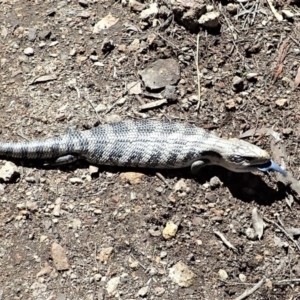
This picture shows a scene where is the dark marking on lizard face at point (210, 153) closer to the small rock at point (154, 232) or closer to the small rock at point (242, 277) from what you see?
the small rock at point (154, 232)

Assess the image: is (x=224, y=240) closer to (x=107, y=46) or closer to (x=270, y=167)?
(x=270, y=167)

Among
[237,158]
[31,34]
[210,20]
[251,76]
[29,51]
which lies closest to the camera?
[237,158]

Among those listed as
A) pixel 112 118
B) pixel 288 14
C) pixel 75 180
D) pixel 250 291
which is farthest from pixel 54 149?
pixel 288 14

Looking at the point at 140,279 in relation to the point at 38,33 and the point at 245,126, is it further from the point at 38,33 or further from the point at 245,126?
the point at 38,33

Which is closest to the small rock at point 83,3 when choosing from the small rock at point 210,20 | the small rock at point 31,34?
the small rock at point 31,34

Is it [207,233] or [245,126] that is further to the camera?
[245,126]

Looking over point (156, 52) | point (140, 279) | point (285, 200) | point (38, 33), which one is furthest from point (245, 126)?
point (38, 33)
